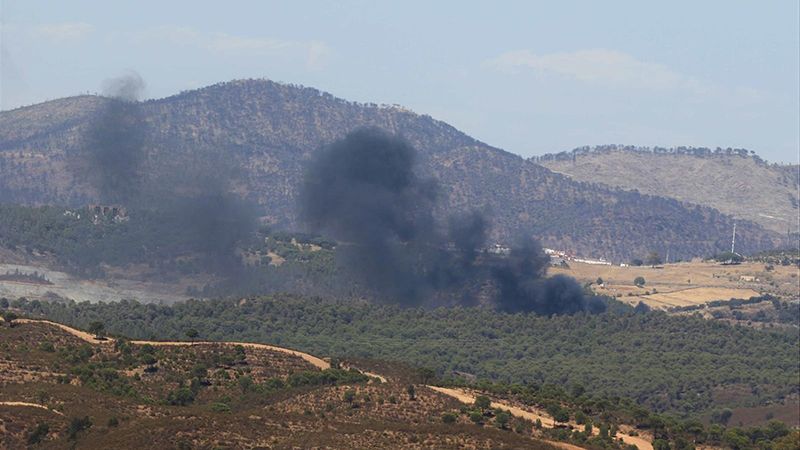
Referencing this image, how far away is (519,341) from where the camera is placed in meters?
184

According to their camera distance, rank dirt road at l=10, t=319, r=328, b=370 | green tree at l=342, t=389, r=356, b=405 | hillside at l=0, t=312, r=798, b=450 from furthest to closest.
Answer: dirt road at l=10, t=319, r=328, b=370
green tree at l=342, t=389, r=356, b=405
hillside at l=0, t=312, r=798, b=450

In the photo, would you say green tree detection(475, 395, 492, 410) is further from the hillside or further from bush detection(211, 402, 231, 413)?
bush detection(211, 402, 231, 413)

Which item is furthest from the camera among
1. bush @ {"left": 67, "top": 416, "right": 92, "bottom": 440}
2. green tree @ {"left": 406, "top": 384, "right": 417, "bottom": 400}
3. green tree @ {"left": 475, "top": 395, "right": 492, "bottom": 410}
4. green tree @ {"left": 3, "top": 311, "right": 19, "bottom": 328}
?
green tree @ {"left": 3, "top": 311, "right": 19, "bottom": 328}

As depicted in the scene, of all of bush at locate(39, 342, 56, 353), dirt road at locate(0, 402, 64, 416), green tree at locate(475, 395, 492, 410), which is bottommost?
dirt road at locate(0, 402, 64, 416)

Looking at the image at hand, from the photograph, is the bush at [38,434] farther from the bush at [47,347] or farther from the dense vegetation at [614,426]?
the dense vegetation at [614,426]

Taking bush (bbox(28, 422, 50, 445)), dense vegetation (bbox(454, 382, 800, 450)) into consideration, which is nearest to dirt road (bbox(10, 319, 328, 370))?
dense vegetation (bbox(454, 382, 800, 450))

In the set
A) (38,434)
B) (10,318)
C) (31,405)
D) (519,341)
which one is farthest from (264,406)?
(519,341)

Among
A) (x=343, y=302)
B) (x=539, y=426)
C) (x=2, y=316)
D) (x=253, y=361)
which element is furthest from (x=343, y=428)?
(x=343, y=302)

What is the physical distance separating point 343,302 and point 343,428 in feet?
337

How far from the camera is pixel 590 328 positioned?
193875mm

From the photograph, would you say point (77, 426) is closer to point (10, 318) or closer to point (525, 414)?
point (10, 318)

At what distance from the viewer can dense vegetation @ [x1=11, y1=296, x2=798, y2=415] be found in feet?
522

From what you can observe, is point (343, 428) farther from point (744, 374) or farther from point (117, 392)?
point (744, 374)

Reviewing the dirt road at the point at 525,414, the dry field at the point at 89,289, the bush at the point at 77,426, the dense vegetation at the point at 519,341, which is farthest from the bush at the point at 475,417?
the dry field at the point at 89,289
